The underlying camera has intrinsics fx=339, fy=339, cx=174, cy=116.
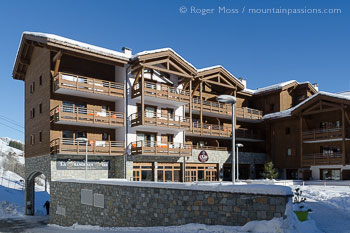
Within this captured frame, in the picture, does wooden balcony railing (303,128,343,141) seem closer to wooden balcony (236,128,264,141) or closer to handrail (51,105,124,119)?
wooden balcony (236,128,264,141)

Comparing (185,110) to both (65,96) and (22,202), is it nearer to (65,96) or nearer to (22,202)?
(65,96)

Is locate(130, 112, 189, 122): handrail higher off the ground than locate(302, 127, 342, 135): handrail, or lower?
higher

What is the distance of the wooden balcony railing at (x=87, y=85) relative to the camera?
85.8 feet

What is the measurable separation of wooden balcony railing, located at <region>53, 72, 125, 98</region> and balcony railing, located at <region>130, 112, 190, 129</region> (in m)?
2.38

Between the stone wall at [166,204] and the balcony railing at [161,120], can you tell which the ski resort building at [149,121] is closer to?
the balcony railing at [161,120]

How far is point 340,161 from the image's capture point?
32188 mm

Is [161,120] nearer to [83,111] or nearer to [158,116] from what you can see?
[158,116]

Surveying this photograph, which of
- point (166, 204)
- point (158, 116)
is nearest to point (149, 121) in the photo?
point (158, 116)

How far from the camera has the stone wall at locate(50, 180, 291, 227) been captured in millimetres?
10810

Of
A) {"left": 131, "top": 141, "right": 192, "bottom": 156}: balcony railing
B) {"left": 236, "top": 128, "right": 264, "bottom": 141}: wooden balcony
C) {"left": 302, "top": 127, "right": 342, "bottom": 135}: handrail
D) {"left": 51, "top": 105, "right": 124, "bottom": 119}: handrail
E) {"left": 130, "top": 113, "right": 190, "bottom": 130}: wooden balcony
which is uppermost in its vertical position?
{"left": 51, "top": 105, "right": 124, "bottom": 119}: handrail

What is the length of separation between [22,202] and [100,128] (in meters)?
21.9

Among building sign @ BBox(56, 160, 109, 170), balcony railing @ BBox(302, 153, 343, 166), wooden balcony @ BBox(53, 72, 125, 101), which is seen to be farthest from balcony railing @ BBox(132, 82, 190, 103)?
balcony railing @ BBox(302, 153, 343, 166)

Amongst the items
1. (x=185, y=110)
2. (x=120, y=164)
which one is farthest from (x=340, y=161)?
(x=120, y=164)

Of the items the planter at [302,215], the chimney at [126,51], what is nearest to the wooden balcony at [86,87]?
the chimney at [126,51]
